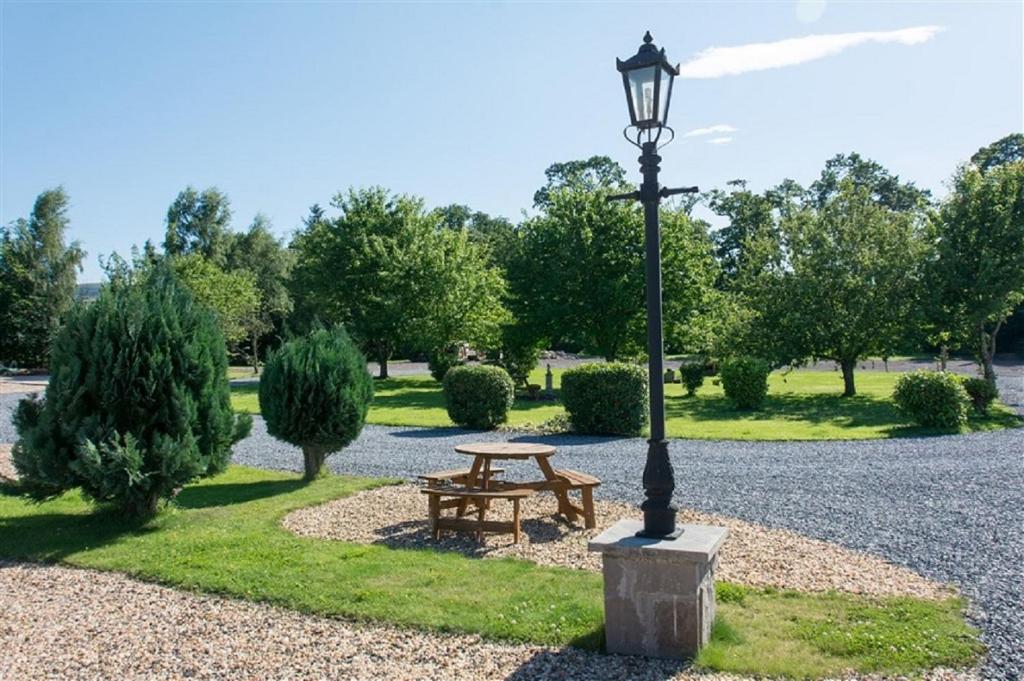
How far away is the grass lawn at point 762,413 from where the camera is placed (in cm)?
1536

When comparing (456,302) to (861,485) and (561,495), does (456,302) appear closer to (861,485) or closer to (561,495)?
(861,485)

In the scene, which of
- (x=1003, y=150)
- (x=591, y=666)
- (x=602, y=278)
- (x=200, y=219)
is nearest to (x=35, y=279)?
(x=200, y=219)

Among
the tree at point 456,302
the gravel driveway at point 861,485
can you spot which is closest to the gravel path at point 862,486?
the gravel driveway at point 861,485

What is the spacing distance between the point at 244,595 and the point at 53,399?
344cm

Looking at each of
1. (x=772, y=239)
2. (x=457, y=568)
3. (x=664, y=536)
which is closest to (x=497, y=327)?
(x=772, y=239)

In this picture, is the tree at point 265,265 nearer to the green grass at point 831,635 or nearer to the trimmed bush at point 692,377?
the trimmed bush at point 692,377

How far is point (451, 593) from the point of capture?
5691mm

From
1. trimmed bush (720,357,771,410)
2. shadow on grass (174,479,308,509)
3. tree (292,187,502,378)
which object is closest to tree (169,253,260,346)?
tree (292,187,502,378)

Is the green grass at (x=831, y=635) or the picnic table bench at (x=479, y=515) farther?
the picnic table bench at (x=479, y=515)

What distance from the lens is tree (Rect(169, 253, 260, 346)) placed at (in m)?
34.3

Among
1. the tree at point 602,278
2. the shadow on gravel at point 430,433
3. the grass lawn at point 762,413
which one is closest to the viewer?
the grass lawn at point 762,413

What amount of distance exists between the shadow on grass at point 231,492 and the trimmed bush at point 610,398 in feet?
21.0

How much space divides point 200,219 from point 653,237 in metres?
55.2

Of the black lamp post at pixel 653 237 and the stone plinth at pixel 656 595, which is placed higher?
the black lamp post at pixel 653 237
